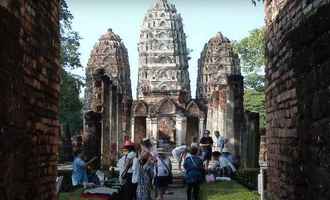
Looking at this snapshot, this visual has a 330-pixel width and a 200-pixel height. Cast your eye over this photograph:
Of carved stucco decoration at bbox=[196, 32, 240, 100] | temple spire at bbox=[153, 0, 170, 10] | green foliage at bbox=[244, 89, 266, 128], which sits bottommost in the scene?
green foliage at bbox=[244, 89, 266, 128]

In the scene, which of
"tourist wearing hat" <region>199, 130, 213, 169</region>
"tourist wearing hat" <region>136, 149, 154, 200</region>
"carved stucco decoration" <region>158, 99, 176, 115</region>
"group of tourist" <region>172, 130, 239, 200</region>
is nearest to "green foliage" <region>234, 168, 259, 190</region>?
"group of tourist" <region>172, 130, 239, 200</region>

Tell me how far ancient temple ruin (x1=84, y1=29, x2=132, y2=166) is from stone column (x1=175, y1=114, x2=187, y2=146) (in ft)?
17.8

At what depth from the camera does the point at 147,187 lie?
11.3 metres

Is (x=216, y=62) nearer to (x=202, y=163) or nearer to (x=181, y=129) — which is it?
(x=181, y=129)

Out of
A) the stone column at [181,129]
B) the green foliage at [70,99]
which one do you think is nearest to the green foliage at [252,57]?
the stone column at [181,129]

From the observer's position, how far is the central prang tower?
55.3 meters

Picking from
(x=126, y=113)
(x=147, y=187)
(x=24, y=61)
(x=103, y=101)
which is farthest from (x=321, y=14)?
(x=126, y=113)

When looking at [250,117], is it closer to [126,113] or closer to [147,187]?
[147,187]

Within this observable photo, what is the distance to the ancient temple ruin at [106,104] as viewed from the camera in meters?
19.5

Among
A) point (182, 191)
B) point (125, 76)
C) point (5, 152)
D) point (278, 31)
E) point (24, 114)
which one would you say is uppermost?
point (125, 76)

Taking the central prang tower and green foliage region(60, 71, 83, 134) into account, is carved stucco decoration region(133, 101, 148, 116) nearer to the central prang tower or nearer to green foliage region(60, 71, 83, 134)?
green foliage region(60, 71, 83, 134)

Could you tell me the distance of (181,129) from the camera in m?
46.1

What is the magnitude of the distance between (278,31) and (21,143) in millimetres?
3918

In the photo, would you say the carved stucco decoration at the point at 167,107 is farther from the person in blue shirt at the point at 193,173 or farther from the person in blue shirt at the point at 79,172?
the person in blue shirt at the point at 193,173
